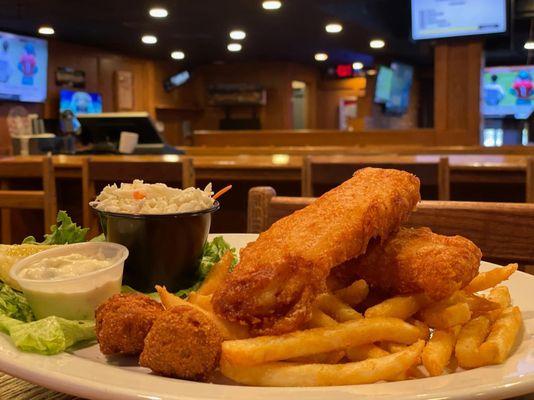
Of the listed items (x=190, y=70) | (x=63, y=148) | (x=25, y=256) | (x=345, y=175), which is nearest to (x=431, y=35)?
(x=345, y=175)

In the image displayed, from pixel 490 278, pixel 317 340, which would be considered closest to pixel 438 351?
pixel 317 340

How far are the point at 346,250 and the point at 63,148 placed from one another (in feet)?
28.8

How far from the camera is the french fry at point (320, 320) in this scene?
939 mm

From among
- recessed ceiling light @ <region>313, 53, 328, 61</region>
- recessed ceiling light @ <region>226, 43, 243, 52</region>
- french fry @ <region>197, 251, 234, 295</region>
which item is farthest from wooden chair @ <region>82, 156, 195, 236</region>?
recessed ceiling light @ <region>313, 53, 328, 61</region>

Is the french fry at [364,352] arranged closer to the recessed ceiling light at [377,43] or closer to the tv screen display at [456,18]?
the tv screen display at [456,18]

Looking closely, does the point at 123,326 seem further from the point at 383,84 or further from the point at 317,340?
the point at 383,84

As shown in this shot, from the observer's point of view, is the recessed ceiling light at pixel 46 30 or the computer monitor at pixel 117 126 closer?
the computer monitor at pixel 117 126

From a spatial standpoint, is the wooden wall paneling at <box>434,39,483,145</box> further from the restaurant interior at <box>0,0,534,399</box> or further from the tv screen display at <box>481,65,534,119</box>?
the tv screen display at <box>481,65,534,119</box>

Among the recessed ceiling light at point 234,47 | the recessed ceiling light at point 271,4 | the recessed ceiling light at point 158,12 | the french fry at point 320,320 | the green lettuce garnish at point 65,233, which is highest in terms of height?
the recessed ceiling light at point 234,47

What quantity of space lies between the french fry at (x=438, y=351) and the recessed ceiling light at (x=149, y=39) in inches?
426

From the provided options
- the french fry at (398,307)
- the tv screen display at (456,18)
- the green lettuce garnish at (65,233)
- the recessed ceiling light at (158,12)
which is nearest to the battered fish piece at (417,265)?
the french fry at (398,307)

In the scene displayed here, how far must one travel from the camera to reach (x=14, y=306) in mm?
1138

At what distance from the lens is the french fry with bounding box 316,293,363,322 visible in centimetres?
99

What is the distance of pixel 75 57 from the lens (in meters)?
12.0
